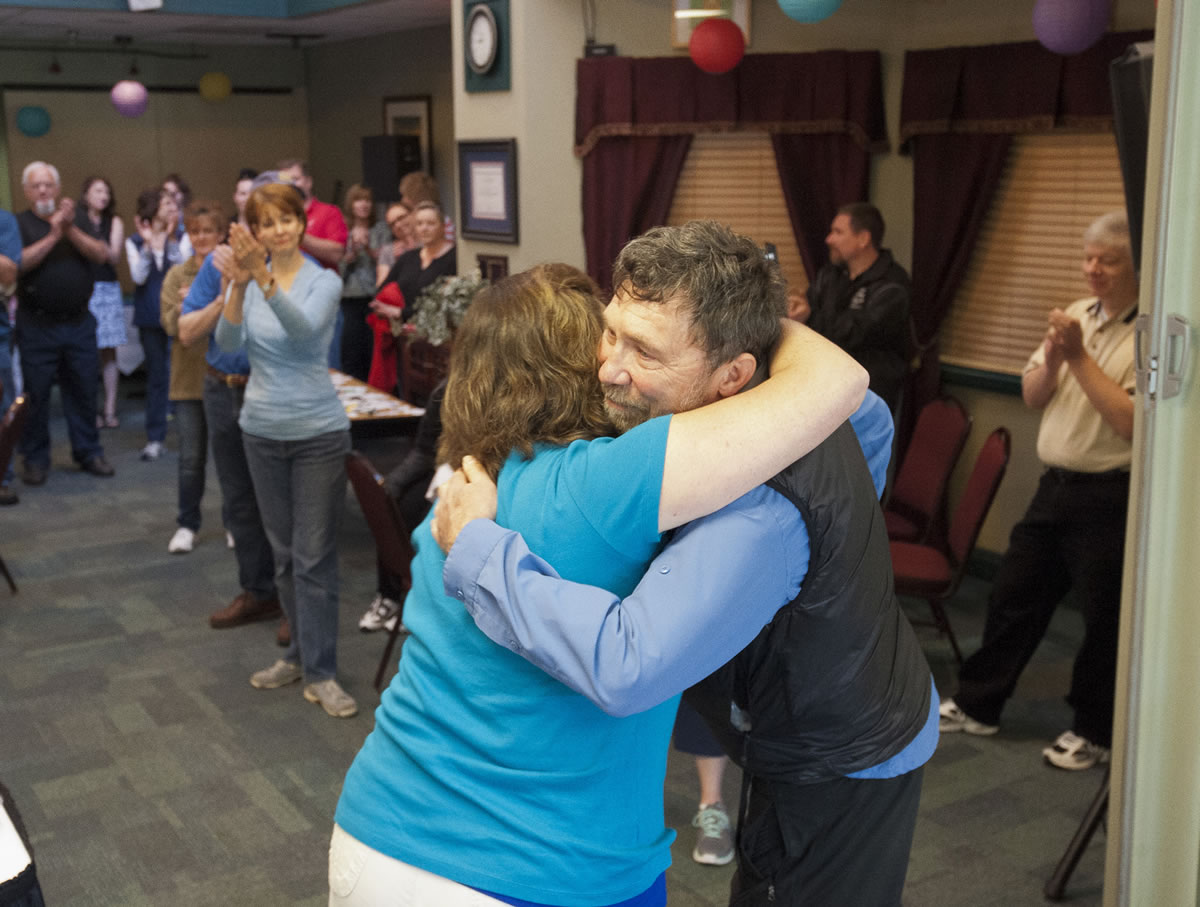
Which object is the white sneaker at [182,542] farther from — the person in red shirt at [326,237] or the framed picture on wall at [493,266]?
the framed picture on wall at [493,266]

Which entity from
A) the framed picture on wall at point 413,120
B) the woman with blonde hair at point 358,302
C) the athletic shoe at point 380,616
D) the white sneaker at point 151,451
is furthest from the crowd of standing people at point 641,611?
the framed picture on wall at point 413,120

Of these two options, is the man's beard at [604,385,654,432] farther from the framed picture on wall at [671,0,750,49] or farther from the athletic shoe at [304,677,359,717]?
the framed picture on wall at [671,0,750,49]

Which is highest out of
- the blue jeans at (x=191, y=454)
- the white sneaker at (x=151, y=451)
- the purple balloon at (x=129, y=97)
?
the purple balloon at (x=129, y=97)

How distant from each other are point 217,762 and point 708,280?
3.01m

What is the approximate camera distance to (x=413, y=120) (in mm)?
11055

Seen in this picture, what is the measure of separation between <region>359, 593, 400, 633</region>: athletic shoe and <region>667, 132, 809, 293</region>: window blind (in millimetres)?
2568

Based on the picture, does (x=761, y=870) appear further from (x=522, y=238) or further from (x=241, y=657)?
(x=522, y=238)

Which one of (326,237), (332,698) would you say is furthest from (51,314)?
(332,698)

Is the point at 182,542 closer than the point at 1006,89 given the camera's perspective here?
No

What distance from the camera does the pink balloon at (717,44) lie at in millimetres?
5504

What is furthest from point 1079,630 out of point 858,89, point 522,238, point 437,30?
point 437,30

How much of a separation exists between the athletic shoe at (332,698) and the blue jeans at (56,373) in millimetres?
3957

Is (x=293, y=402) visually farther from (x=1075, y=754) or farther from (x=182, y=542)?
(x=1075, y=754)

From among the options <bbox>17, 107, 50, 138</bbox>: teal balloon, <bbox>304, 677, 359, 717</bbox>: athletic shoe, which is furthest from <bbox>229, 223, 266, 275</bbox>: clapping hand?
<bbox>17, 107, 50, 138</bbox>: teal balloon
